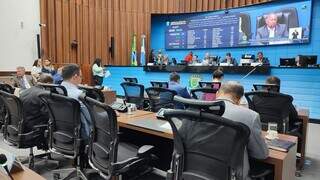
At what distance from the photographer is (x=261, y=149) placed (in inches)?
71.1

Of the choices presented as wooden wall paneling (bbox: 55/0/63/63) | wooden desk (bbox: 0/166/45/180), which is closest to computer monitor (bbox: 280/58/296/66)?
wooden desk (bbox: 0/166/45/180)

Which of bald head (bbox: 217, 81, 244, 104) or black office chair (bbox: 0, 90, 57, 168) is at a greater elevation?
bald head (bbox: 217, 81, 244, 104)

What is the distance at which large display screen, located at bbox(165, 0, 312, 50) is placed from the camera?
25.2 ft

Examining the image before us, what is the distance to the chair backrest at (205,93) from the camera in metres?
3.65

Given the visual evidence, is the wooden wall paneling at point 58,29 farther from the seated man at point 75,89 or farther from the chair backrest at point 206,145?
the chair backrest at point 206,145

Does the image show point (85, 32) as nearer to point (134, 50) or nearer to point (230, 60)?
point (134, 50)

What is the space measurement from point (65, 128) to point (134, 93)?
1984mm

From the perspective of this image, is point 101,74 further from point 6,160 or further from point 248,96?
point 6,160

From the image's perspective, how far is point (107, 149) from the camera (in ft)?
7.32

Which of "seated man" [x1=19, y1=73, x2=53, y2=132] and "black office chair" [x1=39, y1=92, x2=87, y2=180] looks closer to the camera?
"black office chair" [x1=39, y1=92, x2=87, y2=180]

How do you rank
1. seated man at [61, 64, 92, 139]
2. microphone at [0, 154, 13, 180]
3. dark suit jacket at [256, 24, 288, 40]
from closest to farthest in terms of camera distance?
microphone at [0, 154, 13, 180]
seated man at [61, 64, 92, 139]
dark suit jacket at [256, 24, 288, 40]

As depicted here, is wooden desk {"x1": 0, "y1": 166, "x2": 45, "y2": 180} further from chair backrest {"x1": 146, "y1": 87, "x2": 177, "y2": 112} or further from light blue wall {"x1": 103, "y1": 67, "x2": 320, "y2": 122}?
light blue wall {"x1": 103, "y1": 67, "x2": 320, "y2": 122}

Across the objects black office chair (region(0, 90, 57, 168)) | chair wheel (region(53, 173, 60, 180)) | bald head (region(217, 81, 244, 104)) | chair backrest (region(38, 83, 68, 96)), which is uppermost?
bald head (region(217, 81, 244, 104))

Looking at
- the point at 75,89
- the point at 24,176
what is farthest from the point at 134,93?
the point at 24,176
